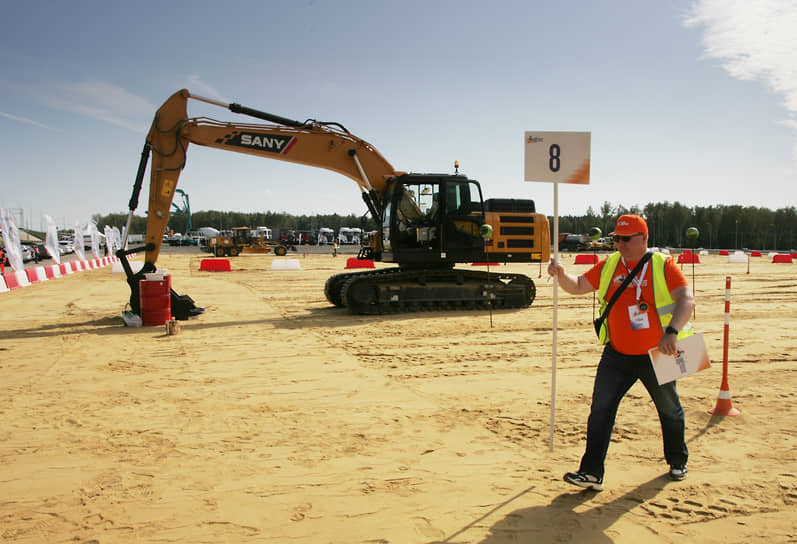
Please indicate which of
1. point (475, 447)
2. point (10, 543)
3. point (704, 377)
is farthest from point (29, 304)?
point (704, 377)

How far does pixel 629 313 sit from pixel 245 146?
9.89 metres

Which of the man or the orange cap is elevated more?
the orange cap

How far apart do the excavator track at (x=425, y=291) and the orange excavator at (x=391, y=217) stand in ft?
0.08

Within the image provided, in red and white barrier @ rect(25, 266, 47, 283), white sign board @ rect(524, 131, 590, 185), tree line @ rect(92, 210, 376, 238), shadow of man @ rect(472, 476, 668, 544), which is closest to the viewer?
shadow of man @ rect(472, 476, 668, 544)

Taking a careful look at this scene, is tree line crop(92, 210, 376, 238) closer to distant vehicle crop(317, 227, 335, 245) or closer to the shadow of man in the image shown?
distant vehicle crop(317, 227, 335, 245)

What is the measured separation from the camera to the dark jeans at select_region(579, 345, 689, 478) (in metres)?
3.64

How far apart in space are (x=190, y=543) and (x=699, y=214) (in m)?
122

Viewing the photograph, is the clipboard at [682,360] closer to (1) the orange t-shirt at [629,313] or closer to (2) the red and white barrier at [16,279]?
(1) the orange t-shirt at [629,313]

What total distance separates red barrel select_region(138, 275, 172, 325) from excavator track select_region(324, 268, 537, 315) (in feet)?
12.6

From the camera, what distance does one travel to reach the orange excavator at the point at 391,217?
1102cm

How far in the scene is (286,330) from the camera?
10086 mm

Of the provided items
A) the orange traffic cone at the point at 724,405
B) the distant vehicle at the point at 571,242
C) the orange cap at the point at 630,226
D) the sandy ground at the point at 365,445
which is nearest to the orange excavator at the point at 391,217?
the sandy ground at the point at 365,445

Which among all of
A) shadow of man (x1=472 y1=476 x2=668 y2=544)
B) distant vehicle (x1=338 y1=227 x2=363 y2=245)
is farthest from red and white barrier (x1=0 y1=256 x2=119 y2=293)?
distant vehicle (x1=338 y1=227 x2=363 y2=245)

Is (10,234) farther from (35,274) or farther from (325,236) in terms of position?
(325,236)
